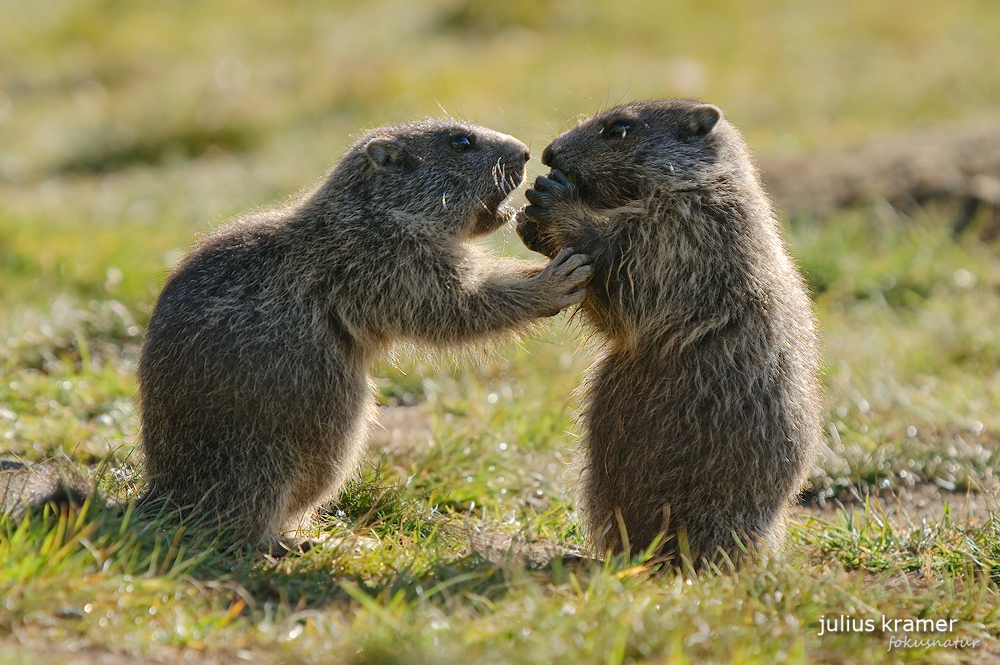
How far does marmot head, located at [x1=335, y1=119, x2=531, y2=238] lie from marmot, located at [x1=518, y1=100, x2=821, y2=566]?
342 millimetres

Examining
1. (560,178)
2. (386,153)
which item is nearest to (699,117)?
(560,178)

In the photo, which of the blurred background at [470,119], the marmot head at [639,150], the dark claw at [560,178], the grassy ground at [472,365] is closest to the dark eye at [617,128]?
the marmot head at [639,150]

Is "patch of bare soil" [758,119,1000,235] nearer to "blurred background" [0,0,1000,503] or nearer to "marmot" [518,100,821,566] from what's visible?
"blurred background" [0,0,1000,503]

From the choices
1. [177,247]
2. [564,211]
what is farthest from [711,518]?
[177,247]

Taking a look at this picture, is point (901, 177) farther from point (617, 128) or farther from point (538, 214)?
point (538, 214)

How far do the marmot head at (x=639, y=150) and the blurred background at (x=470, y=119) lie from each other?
875 millimetres

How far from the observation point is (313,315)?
194 inches

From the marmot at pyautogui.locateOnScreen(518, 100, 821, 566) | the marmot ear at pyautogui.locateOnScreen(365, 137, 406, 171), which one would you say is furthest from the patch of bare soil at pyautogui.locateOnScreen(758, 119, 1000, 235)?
the marmot ear at pyautogui.locateOnScreen(365, 137, 406, 171)

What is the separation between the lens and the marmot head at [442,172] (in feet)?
17.7

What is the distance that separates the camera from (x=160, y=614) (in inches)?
150

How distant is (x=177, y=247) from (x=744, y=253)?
580cm

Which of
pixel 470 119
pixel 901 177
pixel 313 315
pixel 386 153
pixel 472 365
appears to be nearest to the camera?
pixel 313 315

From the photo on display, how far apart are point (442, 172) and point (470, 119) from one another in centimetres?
670

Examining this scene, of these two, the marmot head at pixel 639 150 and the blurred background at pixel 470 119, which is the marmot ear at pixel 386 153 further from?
the blurred background at pixel 470 119
